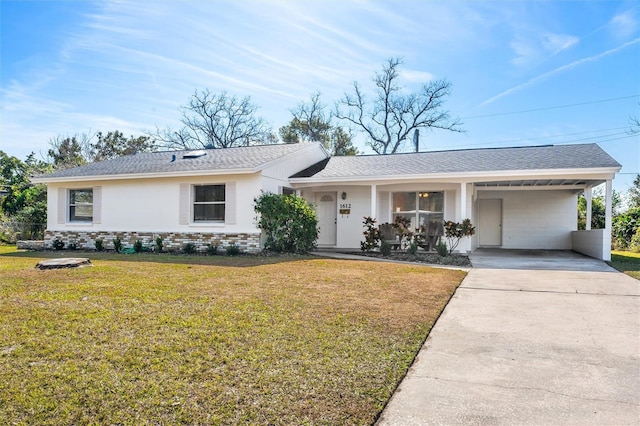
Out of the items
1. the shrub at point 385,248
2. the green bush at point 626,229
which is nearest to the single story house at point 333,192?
the shrub at point 385,248

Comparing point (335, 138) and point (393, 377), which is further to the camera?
point (335, 138)

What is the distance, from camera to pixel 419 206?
13922 millimetres

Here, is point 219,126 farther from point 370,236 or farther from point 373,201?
point 370,236

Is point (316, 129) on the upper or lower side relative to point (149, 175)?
upper

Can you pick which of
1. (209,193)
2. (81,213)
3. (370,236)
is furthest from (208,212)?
(81,213)

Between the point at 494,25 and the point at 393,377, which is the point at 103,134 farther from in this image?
the point at 393,377

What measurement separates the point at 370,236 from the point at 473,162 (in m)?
4.15

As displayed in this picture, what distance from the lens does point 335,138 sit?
33.1 meters

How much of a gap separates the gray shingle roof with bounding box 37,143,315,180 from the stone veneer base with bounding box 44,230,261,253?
6.65ft

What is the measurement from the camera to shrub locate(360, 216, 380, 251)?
1291 cm

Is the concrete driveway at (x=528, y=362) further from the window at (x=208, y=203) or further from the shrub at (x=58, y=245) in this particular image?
the shrub at (x=58, y=245)

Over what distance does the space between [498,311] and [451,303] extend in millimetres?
659

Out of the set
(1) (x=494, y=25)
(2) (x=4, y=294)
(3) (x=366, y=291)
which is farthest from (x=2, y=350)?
(1) (x=494, y=25)

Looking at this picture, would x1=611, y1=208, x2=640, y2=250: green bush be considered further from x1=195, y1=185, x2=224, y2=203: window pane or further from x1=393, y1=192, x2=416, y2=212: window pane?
x1=195, y1=185, x2=224, y2=203: window pane
